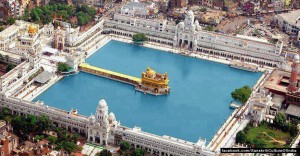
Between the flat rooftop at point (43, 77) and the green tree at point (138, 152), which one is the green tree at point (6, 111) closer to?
the flat rooftop at point (43, 77)

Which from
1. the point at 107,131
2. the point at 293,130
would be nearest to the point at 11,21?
the point at 107,131

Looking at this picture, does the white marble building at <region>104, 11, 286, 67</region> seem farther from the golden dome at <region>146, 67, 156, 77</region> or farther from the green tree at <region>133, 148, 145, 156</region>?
the green tree at <region>133, 148, 145, 156</region>

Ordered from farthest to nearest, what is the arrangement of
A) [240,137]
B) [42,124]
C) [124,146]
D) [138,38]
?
[138,38] → [42,124] → [240,137] → [124,146]

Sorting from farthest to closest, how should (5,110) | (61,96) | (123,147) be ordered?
(61,96) < (5,110) < (123,147)

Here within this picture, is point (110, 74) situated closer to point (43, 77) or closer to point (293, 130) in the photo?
point (43, 77)

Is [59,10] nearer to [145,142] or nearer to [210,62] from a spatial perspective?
[210,62]

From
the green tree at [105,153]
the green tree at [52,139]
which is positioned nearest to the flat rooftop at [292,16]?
the green tree at [105,153]

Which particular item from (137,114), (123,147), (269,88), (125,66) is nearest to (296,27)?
(269,88)
